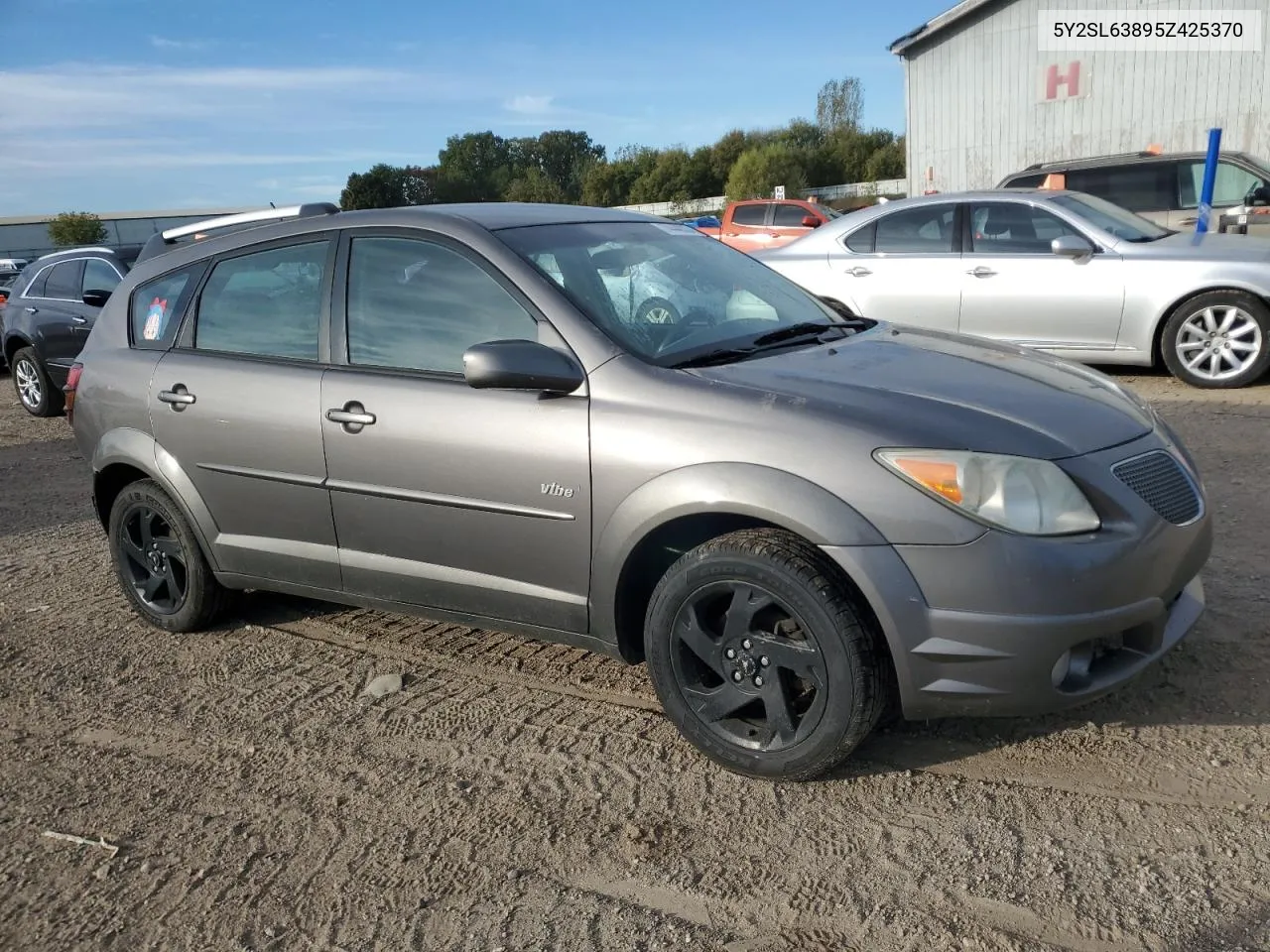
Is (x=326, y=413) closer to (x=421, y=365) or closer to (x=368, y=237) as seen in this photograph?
(x=421, y=365)

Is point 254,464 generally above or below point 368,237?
below

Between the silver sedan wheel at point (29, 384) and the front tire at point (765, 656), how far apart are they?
9822 mm

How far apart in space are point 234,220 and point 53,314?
6763 mm

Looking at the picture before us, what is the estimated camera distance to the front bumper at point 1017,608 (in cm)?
273

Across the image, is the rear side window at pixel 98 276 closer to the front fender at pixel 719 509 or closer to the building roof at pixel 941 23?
the front fender at pixel 719 509

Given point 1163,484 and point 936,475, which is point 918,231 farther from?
point 936,475

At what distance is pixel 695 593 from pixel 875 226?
6.71 meters

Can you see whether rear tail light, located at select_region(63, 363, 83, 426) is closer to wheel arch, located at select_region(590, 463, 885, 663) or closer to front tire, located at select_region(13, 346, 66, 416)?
wheel arch, located at select_region(590, 463, 885, 663)

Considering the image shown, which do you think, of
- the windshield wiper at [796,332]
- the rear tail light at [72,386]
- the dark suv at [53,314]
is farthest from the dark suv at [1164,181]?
the rear tail light at [72,386]

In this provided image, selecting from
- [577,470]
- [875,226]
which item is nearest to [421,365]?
[577,470]

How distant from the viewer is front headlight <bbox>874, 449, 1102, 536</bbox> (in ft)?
9.07

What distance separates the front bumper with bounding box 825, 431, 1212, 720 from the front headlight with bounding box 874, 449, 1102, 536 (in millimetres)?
49

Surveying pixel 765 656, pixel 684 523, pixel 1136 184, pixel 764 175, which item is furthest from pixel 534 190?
pixel 765 656

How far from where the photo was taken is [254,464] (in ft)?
13.1
